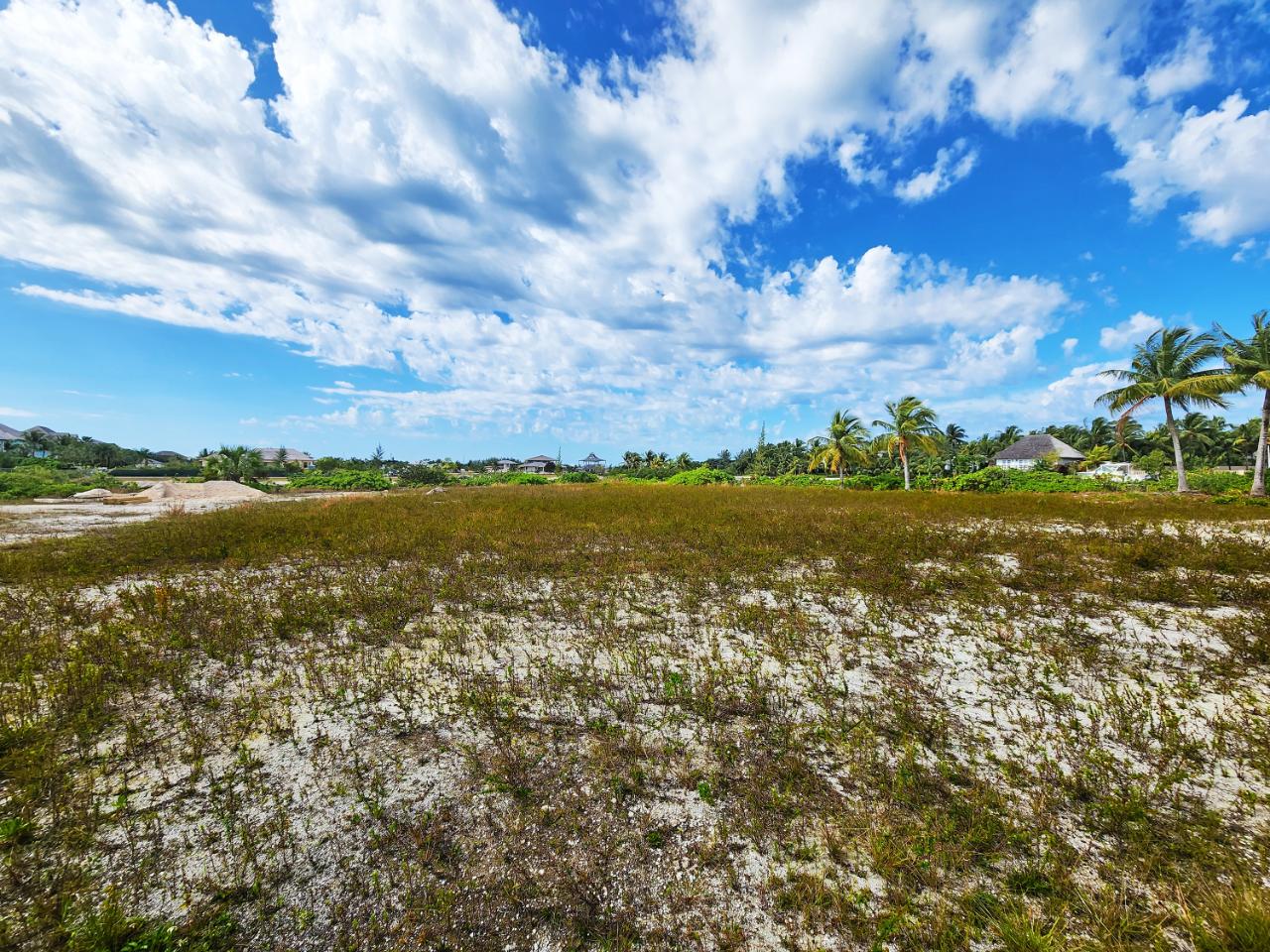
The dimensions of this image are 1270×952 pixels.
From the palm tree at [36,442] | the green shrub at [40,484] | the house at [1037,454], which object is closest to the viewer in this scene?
the green shrub at [40,484]

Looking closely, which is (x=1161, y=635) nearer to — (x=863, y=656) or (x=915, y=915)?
(x=863, y=656)

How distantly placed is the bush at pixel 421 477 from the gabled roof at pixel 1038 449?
7500 centimetres

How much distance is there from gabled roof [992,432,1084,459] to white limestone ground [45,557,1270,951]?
6808cm

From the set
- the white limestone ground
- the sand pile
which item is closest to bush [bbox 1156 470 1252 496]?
the white limestone ground

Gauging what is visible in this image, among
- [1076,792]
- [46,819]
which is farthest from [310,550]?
[1076,792]

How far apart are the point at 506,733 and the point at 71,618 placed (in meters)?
7.52

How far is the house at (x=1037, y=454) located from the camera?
5597 centimetres

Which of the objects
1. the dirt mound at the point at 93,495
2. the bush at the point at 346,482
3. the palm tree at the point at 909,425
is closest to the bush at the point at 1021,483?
the palm tree at the point at 909,425

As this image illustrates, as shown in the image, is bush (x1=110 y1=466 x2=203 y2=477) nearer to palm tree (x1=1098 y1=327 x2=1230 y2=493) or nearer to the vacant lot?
the vacant lot

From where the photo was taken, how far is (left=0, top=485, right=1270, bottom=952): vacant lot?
2.50 m

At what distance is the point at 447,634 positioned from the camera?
617 cm

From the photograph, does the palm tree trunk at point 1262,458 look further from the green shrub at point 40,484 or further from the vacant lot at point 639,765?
the green shrub at point 40,484

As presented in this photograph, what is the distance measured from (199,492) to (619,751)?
4346 cm

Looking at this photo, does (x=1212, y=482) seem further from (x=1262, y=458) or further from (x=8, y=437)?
(x=8, y=437)
